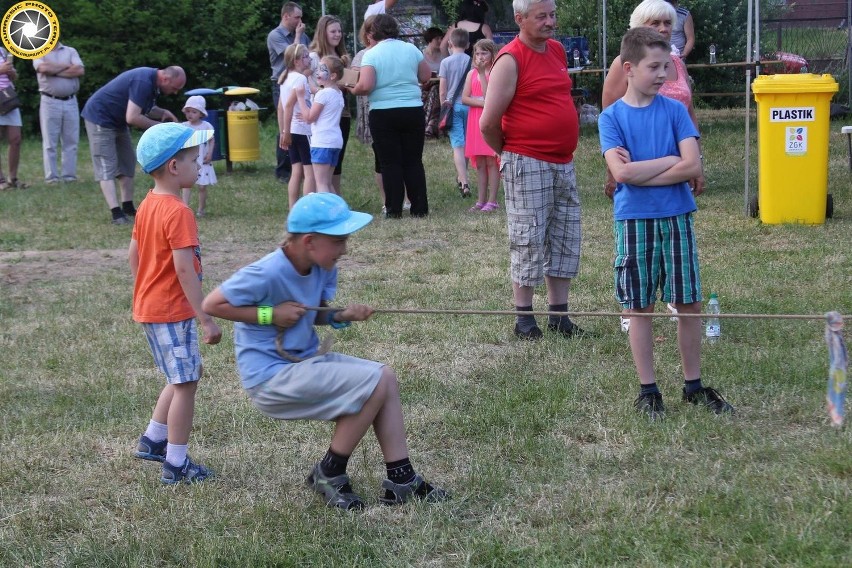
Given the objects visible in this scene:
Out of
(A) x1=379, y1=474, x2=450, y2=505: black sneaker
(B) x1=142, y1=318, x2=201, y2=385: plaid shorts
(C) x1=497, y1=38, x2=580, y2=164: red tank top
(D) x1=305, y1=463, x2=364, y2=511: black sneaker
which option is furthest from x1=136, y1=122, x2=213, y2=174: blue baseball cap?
(C) x1=497, y1=38, x2=580, y2=164: red tank top

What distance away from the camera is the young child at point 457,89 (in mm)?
11781

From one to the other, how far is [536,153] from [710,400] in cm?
184

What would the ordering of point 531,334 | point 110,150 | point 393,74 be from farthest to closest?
point 110,150 < point 393,74 < point 531,334

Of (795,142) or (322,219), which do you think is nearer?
(322,219)

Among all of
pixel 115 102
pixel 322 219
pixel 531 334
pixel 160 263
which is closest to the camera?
pixel 322 219

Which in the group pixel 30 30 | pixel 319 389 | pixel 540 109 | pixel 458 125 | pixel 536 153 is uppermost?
pixel 30 30

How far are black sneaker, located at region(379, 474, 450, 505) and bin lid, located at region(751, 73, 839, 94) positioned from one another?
20.5ft

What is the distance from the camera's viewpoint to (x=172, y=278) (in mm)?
4156

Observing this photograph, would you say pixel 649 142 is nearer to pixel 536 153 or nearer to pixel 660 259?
pixel 660 259

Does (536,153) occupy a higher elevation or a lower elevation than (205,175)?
higher

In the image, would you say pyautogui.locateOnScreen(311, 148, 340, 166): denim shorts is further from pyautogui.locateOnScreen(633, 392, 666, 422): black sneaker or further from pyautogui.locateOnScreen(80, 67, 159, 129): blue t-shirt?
pyautogui.locateOnScreen(633, 392, 666, 422): black sneaker

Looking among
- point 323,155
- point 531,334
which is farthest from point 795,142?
point 323,155

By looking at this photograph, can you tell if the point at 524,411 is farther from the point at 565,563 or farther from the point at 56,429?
the point at 56,429

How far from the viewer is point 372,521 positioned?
12.3 feet
